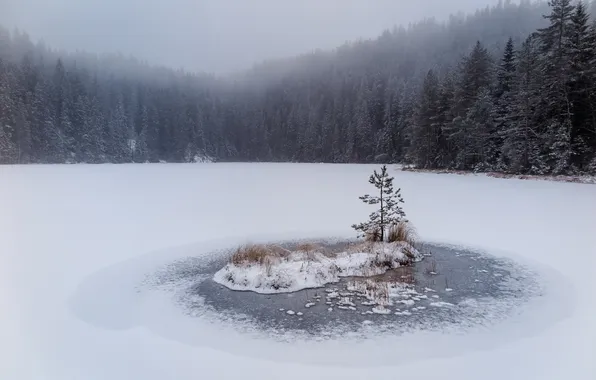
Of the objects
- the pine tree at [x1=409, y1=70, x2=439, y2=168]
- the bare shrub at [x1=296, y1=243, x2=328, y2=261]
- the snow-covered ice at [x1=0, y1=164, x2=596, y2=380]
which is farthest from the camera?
the pine tree at [x1=409, y1=70, x2=439, y2=168]

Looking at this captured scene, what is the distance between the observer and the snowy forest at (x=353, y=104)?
35.0 meters

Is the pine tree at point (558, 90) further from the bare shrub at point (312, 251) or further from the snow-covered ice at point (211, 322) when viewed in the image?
the bare shrub at point (312, 251)

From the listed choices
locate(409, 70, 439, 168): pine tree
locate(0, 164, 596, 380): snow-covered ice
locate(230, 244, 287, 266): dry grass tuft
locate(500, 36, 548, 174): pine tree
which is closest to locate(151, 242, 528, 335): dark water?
locate(0, 164, 596, 380): snow-covered ice

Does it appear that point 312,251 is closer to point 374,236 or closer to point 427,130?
point 374,236

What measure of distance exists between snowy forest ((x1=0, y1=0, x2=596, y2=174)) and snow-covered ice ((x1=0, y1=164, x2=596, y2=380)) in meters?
21.1

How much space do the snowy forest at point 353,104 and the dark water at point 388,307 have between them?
2938cm

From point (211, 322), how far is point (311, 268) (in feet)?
10.5

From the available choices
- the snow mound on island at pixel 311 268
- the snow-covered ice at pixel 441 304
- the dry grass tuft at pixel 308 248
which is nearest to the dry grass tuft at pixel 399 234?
the snow mound on island at pixel 311 268

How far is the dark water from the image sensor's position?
22.6ft

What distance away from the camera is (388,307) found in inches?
294

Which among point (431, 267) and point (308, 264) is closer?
point (308, 264)

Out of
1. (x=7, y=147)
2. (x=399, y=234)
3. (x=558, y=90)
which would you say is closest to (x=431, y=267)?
(x=399, y=234)

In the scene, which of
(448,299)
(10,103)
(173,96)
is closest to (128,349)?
(448,299)

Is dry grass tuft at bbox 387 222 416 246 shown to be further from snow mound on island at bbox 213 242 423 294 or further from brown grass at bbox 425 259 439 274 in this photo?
brown grass at bbox 425 259 439 274
